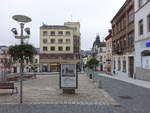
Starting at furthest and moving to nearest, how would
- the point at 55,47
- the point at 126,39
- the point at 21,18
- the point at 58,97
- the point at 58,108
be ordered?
the point at 55,47, the point at 126,39, the point at 58,97, the point at 21,18, the point at 58,108

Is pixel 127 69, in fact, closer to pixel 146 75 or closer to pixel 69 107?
pixel 146 75

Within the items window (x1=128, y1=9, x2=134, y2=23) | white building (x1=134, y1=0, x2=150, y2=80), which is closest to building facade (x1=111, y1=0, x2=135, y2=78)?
window (x1=128, y1=9, x2=134, y2=23)

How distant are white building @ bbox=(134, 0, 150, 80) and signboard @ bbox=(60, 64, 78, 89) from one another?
1305cm

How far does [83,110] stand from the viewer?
8.09 m

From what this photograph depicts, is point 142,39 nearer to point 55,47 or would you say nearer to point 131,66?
point 131,66

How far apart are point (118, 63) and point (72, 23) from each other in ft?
134

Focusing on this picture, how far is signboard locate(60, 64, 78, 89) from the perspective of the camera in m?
12.5

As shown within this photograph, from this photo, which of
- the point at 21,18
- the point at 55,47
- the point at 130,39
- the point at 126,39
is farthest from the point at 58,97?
the point at 55,47

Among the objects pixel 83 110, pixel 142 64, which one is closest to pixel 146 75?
pixel 142 64

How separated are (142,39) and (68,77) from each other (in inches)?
596

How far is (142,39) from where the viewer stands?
24578 mm

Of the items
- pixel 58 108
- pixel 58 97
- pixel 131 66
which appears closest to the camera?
pixel 58 108

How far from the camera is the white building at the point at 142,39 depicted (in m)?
23.2

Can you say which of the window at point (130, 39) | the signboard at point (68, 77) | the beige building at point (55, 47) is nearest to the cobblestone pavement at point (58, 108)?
Result: the signboard at point (68, 77)
